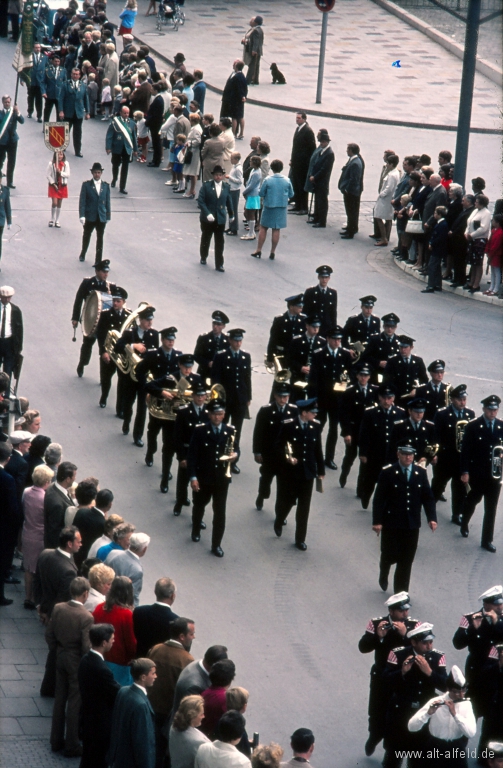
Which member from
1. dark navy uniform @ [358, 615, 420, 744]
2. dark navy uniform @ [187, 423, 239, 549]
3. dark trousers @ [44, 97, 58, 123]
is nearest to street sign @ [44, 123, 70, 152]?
dark trousers @ [44, 97, 58, 123]

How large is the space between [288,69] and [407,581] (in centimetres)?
2506

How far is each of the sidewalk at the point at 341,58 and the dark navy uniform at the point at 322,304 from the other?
14.6m

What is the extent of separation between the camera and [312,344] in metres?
15.9

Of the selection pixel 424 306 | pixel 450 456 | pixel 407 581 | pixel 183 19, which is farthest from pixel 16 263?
pixel 183 19

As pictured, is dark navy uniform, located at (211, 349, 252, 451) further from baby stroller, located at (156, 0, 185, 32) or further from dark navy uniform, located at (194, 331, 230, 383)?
baby stroller, located at (156, 0, 185, 32)

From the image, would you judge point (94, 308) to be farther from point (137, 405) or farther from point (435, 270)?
point (435, 270)

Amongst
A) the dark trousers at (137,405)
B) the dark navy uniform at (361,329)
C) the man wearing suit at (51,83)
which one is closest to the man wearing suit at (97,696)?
the dark trousers at (137,405)

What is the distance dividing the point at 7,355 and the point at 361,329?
4.33 metres

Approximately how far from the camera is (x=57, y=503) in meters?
11.4

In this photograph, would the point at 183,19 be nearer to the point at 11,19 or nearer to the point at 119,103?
the point at 11,19

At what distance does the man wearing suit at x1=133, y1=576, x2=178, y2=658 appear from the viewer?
962 cm

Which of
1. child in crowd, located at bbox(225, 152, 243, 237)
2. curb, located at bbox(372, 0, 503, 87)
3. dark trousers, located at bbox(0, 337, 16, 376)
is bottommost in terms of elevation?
dark trousers, located at bbox(0, 337, 16, 376)

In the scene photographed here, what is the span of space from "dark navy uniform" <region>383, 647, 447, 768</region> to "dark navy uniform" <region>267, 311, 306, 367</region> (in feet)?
23.0

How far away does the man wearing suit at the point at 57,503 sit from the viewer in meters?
11.4
